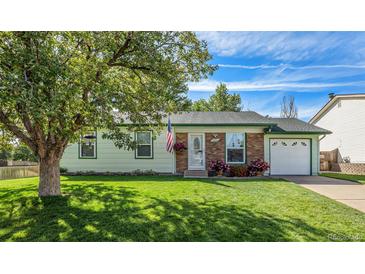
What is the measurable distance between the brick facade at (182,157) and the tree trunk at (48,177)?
6.19 m

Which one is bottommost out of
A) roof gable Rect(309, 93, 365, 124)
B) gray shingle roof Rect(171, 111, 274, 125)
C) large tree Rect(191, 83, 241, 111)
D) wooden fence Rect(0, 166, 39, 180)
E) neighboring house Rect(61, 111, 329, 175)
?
wooden fence Rect(0, 166, 39, 180)

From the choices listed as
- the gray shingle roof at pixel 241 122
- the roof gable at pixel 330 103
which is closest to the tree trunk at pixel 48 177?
the gray shingle roof at pixel 241 122

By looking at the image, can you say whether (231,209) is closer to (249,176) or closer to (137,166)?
(249,176)

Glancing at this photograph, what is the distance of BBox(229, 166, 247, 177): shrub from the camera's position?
401 inches

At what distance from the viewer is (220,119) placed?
38.7 ft

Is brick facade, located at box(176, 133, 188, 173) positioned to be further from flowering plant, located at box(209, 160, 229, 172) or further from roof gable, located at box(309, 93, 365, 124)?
roof gable, located at box(309, 93, 365, 124)

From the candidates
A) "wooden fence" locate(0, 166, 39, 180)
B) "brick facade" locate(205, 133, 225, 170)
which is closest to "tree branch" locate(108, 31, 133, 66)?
"brick facade" locate(205, 133, 225, 170)

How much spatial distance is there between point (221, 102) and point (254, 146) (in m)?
14.8

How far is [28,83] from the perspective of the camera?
364 cm

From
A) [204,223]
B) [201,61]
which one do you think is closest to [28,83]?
[204,223]

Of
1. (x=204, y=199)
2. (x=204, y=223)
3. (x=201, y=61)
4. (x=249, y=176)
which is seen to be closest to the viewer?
(x=204, y=223)

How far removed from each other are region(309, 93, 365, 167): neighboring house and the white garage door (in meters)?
5.43
